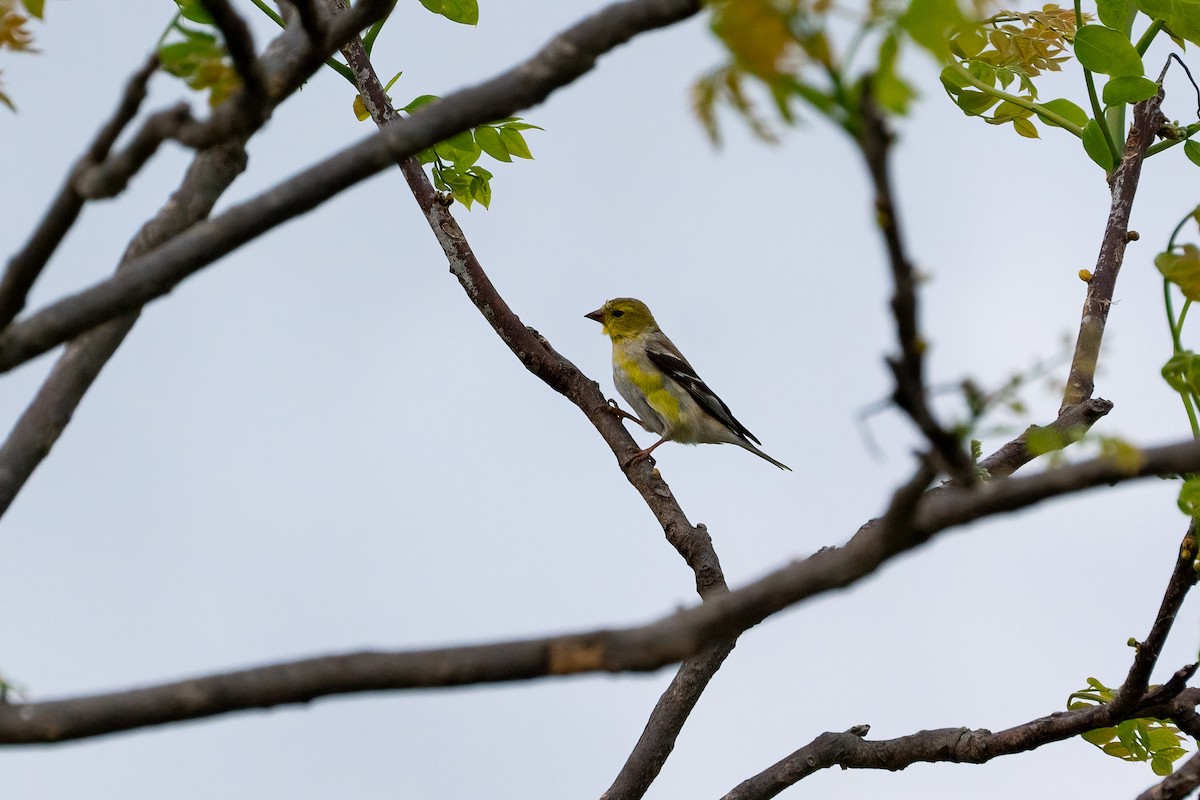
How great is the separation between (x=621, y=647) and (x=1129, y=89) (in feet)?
9.14

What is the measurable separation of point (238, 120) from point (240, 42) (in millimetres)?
136

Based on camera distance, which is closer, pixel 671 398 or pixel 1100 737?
pixel 1100 737

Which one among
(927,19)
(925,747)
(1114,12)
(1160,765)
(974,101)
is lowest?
(1160,765)

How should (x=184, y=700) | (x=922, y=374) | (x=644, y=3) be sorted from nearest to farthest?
(x=922, y=374) → (x=184, y=700) → (x=644, y=3)

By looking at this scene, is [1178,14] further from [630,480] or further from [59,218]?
[59,218]

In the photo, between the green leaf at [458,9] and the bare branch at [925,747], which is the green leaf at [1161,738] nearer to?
the bare branch at [925,747]

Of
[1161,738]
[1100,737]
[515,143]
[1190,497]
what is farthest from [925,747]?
[515,143]

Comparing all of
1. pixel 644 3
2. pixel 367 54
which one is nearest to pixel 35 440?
pixel 644 3

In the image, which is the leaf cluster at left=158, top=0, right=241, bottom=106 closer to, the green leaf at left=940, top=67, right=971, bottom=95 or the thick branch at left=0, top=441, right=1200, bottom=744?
the thick branch at left=0, top=441, right=1200, bottom=744

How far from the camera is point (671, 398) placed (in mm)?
8062

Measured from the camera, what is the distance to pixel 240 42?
1797 mm

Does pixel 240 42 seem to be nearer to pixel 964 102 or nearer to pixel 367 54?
pixel 367 54

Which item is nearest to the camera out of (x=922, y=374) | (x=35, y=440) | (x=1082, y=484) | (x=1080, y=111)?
(x=922, y=374)

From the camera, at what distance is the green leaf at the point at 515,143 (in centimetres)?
454
